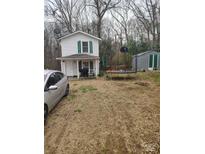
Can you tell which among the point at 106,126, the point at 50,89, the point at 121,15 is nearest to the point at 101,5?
the point at 121,15

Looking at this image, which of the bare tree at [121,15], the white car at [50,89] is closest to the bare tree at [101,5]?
the bare tree at [121,15]

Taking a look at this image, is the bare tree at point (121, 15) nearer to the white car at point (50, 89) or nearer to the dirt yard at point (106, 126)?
the dirt yard at point (106, 126)

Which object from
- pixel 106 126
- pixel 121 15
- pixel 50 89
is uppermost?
pixel 121 15

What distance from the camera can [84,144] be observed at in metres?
1.29

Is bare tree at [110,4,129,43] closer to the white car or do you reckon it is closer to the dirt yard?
the dirt yard

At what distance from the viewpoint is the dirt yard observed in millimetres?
1222

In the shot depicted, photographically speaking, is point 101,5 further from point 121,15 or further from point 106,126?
point 106,126

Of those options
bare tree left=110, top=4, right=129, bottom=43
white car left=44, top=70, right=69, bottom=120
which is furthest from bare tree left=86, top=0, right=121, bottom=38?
white car left=44, top=70, right=69, bottom=120

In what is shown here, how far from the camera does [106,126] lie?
159 cm

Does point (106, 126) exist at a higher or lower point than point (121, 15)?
lower

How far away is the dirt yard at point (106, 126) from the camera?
1222 millimetres
